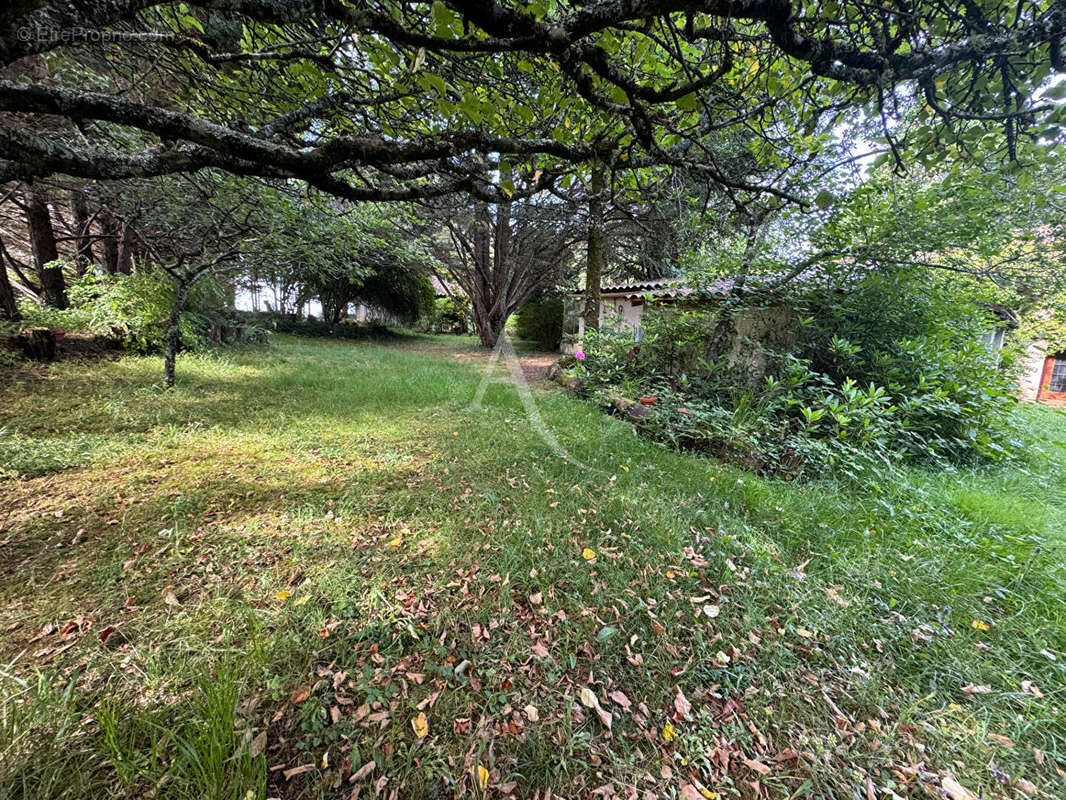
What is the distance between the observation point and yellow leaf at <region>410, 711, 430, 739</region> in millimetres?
1321

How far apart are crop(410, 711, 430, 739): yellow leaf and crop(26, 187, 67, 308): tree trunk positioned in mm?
9202

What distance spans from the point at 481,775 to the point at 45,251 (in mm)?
10657

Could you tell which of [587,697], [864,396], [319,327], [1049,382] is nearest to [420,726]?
[587,697]

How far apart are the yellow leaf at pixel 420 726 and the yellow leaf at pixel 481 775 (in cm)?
21

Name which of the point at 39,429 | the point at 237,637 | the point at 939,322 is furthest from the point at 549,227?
the point at 237,637

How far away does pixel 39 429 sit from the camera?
10.7 ft

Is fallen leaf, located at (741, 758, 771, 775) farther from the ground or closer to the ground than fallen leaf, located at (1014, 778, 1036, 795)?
closer to the ground

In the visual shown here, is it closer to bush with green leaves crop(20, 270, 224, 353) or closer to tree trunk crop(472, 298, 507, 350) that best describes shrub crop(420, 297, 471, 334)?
tree trunk crop(472, 298, 507, 350)

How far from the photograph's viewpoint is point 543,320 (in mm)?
15164

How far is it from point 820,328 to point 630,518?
4.03 metres

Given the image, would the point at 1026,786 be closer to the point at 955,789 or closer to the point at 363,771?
the point at 955,789

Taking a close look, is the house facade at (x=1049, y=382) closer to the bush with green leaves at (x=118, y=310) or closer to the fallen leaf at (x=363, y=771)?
the fallen leaf at (x=363, y=771)

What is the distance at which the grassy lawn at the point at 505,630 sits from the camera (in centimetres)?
124

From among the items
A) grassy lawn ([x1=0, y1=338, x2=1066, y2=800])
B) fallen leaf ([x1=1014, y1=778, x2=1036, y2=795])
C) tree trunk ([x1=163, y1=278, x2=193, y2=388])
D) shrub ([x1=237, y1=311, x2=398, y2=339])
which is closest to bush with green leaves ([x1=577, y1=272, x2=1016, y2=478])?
grassy lawn ([x1=0, y1=338, x2=1066, y2=800])
